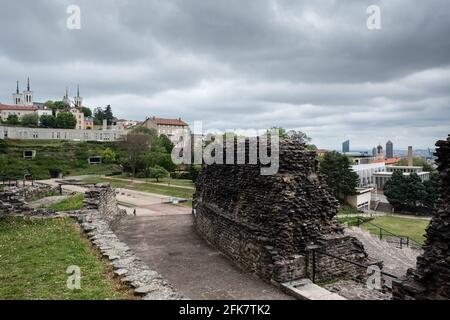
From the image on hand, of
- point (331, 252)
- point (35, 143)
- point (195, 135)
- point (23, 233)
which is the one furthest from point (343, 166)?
point (35, 143)

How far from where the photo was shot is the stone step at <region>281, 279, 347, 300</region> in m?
8.88

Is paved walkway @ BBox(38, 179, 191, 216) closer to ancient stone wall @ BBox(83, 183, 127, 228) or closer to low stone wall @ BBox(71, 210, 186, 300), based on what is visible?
ancient stone wall @ BBox(83, 183, 127, 228)

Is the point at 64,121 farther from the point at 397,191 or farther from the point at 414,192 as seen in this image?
the point at 414,192

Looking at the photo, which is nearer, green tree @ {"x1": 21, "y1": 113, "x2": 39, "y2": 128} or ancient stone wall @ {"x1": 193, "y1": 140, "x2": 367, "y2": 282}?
ancient stone wall @ {"x1": 193, "y1": 140, "x2": 367, "y2": 282}

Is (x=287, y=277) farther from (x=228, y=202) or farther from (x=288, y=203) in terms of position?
(x=228, y=202)

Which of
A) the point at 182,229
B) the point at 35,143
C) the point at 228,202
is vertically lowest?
the point at 182,229

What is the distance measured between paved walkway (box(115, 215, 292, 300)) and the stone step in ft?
0.82

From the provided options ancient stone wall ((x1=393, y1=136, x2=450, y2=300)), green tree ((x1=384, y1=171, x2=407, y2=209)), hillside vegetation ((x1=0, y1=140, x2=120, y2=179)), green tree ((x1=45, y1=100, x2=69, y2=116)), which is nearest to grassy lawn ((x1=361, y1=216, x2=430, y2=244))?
green tree ((x1=384, y1=171, x2=407, y2=209))

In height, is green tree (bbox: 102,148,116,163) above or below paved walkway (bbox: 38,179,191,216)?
above

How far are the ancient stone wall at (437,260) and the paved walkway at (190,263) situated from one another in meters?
3.32

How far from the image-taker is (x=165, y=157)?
60.0 metres

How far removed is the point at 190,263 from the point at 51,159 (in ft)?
222

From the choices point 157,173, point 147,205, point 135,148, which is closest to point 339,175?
point 157,173
